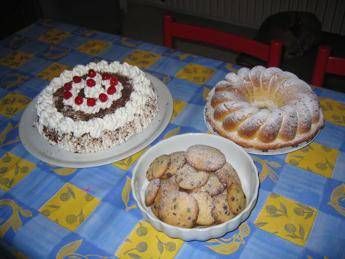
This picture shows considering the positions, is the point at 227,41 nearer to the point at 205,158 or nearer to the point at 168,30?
the point at 168,30

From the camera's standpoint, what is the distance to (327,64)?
1.50m

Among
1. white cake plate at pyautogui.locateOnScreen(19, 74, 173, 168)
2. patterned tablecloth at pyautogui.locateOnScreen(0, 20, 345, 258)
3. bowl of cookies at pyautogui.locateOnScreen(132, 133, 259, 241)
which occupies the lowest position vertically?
patterned tablecloth at pyautogui.locateOnScreen(0, 20, 345, 258)

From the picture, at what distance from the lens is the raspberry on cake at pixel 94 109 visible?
1.26 meters

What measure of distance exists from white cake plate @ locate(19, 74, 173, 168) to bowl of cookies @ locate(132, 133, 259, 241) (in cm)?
17

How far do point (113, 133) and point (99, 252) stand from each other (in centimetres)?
43

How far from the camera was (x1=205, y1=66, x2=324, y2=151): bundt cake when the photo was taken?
3.86ft

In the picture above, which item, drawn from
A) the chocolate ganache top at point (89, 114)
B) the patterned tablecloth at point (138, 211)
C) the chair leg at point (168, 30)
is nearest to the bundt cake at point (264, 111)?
the patterned tablecloth at point (138, 211)

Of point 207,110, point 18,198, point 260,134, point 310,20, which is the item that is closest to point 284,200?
point 260,134

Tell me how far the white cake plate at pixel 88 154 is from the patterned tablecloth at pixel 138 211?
45 millimetres

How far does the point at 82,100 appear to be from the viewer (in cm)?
132

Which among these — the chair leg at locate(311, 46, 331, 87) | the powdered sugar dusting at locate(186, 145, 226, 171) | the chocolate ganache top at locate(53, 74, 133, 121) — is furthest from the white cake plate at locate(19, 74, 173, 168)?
the chair leg at locate(311, 46, 331, 87)

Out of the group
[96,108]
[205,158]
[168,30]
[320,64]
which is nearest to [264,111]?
[205,158]

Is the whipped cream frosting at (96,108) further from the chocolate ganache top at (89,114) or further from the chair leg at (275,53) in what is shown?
the chair leg at (275,53)

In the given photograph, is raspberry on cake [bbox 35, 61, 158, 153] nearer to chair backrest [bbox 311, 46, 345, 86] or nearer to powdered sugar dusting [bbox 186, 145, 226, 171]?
powdered sugar dusting [bbox 186, 145, 226, 171]
